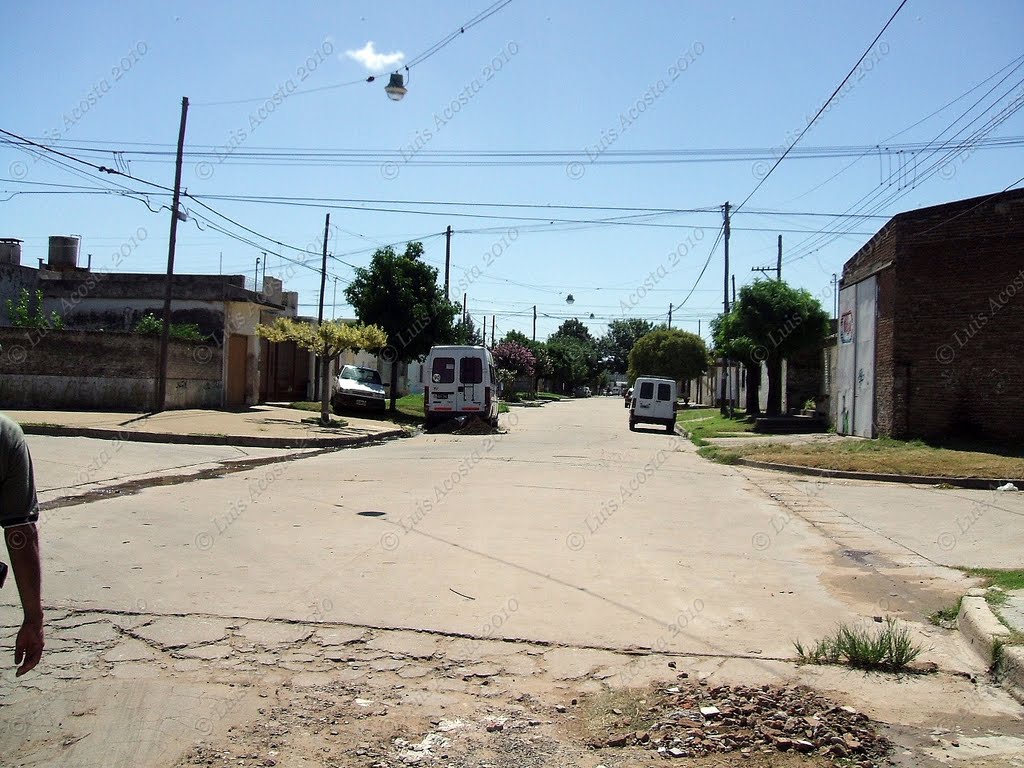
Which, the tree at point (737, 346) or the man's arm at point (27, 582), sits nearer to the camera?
the man's arm at point (27, 582)

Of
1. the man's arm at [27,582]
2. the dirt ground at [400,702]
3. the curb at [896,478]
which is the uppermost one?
the man's arm at [27,582]

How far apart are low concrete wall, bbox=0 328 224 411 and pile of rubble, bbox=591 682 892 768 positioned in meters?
21.5

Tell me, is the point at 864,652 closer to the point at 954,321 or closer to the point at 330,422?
the point at 954,321

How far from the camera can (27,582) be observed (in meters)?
3.11

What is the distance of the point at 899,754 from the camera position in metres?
4.00

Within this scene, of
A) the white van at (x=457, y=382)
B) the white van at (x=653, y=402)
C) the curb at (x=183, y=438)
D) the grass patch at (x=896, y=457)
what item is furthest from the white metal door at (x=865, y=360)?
the curb at (x=183, y=438)

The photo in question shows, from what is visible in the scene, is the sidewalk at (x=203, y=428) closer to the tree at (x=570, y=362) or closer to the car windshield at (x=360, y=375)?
the car windshield at (x=360, y=375)

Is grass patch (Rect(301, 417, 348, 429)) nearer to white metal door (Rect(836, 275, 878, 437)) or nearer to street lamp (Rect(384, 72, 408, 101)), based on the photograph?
street lamp (Rect(384, 72, 408, 101))

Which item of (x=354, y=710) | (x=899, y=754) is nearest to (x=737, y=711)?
(x=899, y=754)

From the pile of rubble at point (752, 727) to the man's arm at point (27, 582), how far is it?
2.45 meters

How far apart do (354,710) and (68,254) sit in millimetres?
34751

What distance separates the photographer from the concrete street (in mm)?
4793

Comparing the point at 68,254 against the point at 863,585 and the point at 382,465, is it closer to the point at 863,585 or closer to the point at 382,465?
the point at 382,465

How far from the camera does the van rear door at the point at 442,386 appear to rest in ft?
86.0
